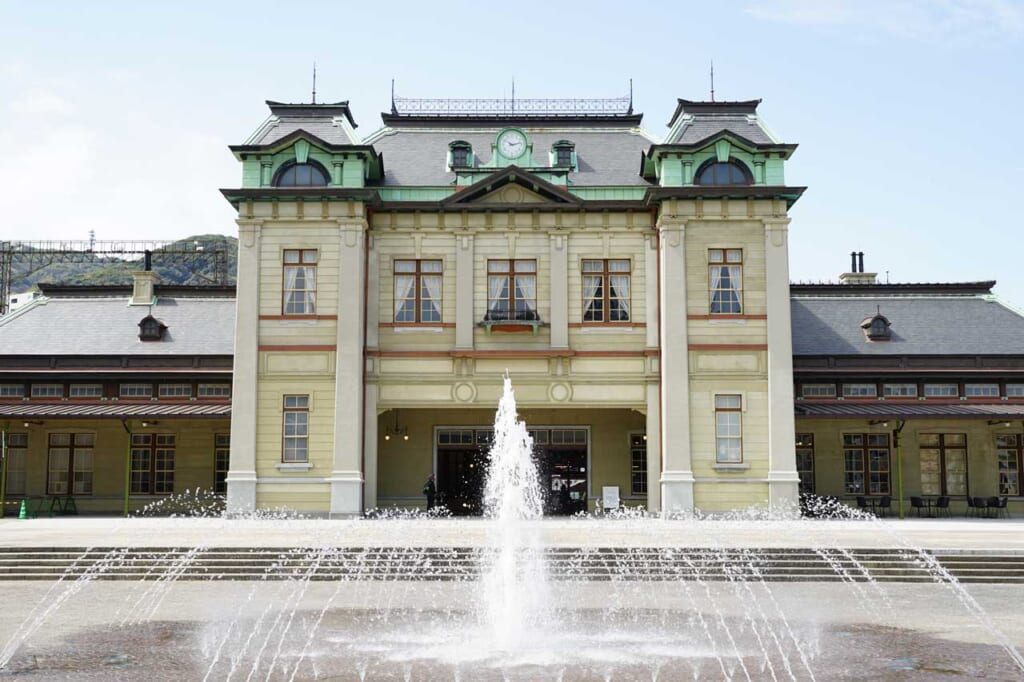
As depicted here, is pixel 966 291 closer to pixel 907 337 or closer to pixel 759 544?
pixel 907 337

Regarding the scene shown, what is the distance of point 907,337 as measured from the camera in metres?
33.8

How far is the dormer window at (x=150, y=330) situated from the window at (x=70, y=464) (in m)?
3.42

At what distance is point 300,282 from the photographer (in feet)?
100

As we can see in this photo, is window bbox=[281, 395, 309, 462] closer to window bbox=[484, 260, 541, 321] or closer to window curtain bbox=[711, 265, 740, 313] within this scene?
window bbox=[484, 260, 541, 321]

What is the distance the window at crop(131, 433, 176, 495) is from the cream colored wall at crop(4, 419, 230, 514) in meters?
0.21

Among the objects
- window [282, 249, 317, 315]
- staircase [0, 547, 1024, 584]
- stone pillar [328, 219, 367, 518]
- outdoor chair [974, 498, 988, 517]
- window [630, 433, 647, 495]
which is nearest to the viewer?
staircase [0, 547, 1024, 584]

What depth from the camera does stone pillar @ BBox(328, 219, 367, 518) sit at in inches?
1162

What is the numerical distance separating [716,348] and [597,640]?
724 inches

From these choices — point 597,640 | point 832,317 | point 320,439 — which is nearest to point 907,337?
point 832,317

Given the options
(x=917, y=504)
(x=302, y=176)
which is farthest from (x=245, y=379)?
(x=917, y=504)

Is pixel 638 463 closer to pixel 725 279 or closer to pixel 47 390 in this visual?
pixel 725 279

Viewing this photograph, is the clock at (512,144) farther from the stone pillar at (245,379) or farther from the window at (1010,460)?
the window at (1010,460)

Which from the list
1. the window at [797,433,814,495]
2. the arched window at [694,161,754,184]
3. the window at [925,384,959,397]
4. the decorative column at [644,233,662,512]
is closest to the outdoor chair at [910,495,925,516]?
the window at [797,433,814,495]

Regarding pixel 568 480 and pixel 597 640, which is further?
pixel 568 480
